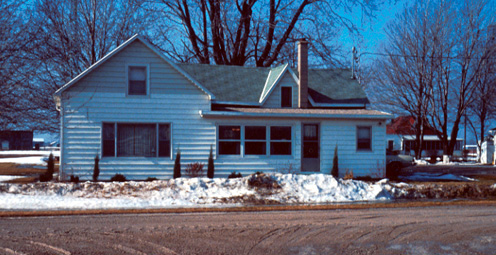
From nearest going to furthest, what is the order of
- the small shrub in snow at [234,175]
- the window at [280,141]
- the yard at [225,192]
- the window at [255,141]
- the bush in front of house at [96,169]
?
1. the yard at [225,192]
2. the bush in front of house at [96,169]
3. the small shrub in snow at [234,175]
4. the window at [255,141]
5. the window at [280,141]

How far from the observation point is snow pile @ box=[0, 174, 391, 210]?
14844 millimetres

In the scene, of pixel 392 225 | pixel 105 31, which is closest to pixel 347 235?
pixel 392 225

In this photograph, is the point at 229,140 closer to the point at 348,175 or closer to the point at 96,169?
the point at 348,175


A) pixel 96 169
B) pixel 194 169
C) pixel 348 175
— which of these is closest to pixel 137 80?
pixel 96 169

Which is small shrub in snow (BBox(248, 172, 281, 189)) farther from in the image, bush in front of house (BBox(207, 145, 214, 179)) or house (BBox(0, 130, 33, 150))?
house (BBox(0, 130, 33, 150))

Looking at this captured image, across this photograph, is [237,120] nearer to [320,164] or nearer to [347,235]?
[320,164]

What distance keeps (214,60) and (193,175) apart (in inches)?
723

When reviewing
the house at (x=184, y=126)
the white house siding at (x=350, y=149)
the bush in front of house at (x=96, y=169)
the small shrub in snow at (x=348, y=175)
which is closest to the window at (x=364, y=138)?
the house at (x=184, y=126)

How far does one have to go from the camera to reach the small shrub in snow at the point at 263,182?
16.9 m

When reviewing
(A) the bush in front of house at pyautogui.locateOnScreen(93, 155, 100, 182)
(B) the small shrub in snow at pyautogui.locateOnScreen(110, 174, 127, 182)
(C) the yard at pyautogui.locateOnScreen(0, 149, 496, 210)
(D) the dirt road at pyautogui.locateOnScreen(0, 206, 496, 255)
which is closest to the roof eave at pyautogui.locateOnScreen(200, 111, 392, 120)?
(B) the small shrub in snow at pyautogui.locateOnScreen(110, 174, 127, 182)

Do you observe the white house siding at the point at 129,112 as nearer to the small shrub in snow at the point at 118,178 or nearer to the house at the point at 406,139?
the small shrub in snow at the point at 118,178

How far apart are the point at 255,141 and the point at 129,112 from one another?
5598mm

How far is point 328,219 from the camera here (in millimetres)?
11484

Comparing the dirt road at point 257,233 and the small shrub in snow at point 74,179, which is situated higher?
the small shrub in snow at point 74,179
